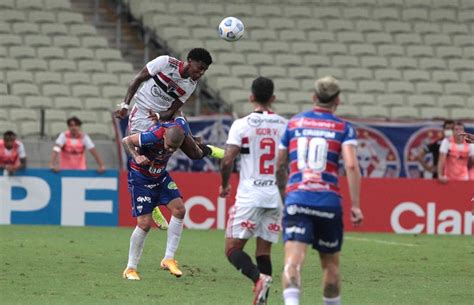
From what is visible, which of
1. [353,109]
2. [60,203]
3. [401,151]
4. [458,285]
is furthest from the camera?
[353,109]

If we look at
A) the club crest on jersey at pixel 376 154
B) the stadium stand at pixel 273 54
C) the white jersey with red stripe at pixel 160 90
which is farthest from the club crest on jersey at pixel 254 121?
the stadium stand at pixel 273 54

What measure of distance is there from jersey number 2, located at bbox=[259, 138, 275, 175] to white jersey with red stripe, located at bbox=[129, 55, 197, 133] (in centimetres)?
338

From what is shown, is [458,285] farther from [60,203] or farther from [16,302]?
[60,203]

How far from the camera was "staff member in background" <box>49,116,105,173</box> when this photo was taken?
21938 millimetres

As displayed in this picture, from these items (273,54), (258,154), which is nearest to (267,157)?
(258,154)

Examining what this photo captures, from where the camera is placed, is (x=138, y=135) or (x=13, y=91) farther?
(x=13, y=91)

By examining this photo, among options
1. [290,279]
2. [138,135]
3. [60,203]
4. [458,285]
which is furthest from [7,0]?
[290,279]

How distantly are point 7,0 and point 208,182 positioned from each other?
26.8ft

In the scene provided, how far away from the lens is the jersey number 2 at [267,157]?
10.7 metres

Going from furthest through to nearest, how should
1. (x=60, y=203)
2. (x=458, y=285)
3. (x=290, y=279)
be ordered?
(x=60, y=203), (x=458, y=285), (x=290, y=279)

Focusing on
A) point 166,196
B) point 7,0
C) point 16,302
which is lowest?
point 16,302

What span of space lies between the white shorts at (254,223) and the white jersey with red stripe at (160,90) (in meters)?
3.40

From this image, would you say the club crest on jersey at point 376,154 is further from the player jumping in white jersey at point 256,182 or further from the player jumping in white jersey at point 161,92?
the player jumping in white jersey at point 256,182

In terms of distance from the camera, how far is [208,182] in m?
22.0
